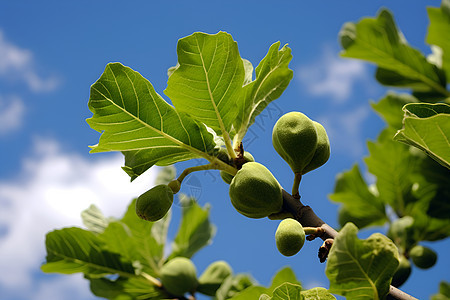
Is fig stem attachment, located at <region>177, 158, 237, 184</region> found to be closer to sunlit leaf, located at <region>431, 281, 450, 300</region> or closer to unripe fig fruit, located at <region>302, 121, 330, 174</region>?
unripe fig fruit, located at <region>302, 121, 330, 174</region>

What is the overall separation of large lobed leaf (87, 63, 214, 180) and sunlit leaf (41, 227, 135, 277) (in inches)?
36.6

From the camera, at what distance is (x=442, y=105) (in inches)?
48.9

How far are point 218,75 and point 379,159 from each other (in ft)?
6.97

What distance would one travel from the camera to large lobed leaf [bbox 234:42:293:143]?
1.54 m

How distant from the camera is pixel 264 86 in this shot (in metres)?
1.58

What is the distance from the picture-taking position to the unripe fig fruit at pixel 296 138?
1355 millimetres

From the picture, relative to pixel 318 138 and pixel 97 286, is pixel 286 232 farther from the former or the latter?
pixel 97 286

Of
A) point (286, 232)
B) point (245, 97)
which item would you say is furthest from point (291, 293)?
point (245, 97)

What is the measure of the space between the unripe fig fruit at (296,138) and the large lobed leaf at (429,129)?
26 centimetres

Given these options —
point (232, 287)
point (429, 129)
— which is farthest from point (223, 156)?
point (232, 287)

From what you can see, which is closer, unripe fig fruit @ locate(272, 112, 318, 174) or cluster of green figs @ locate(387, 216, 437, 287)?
unripe fig fruit @ locate(272, 112, 318, 174)

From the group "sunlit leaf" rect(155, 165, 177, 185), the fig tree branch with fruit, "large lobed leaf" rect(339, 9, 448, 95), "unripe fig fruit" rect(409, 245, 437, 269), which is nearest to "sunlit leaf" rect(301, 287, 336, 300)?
the fig tree branch with fruit

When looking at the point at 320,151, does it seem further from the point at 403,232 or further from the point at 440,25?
the point at 440,25

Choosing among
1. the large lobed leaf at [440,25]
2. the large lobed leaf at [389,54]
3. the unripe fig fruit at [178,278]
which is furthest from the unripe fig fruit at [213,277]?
the large lobed leaf at [440,25]
